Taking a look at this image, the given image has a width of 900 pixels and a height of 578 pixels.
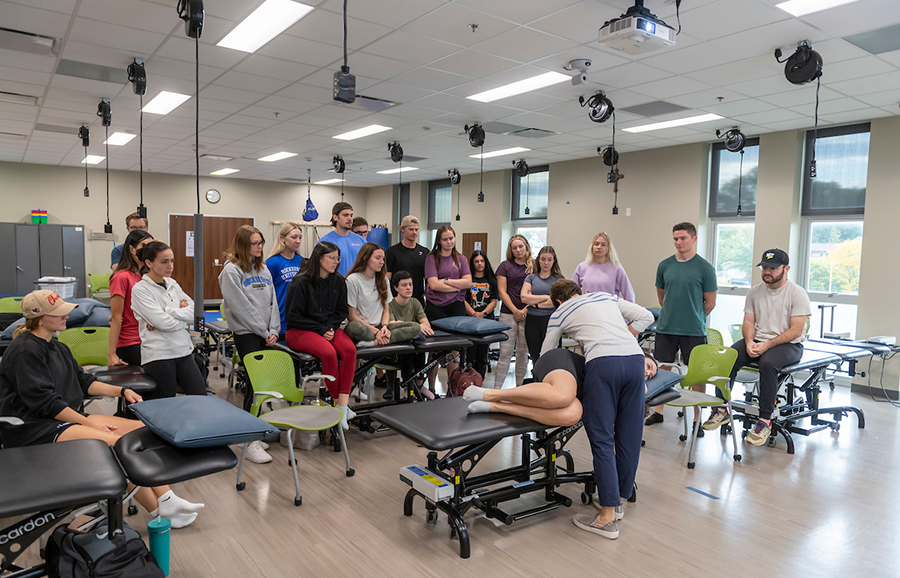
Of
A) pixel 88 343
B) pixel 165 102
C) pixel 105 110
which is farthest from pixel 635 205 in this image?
pixel 88 343

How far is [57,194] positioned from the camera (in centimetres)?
1090

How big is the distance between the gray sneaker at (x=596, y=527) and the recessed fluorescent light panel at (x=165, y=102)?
5.41m

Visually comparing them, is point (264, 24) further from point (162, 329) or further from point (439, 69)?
point (162, 329)

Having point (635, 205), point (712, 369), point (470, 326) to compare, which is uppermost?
point (635, 205)

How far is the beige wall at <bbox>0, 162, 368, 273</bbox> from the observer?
10.6 metres

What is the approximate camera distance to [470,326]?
4.68 m

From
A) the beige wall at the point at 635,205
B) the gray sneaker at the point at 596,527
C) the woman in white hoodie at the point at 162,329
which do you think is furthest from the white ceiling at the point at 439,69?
the gray sneaker at the point at 596,527

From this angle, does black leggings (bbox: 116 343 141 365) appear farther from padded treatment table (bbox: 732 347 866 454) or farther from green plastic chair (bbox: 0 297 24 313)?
padded treatment table (bbox: 732 347 866 454)

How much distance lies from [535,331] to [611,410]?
2.31 m

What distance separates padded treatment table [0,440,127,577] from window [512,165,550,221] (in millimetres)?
9213

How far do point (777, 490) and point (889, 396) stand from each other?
12.6 feet

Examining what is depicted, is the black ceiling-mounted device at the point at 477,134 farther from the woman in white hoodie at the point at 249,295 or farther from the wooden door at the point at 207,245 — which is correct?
the wooden door at the point at 207,245

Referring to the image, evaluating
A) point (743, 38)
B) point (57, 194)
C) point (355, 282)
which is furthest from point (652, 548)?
point (57, 194)

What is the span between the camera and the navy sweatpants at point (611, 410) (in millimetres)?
2879
